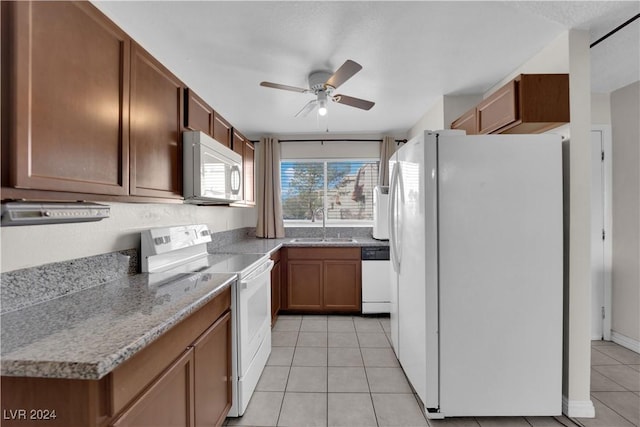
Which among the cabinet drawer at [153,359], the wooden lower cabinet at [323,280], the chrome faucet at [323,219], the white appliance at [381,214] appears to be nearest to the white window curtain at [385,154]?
the white appliance at [381,214]

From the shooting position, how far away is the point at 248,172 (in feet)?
10.1

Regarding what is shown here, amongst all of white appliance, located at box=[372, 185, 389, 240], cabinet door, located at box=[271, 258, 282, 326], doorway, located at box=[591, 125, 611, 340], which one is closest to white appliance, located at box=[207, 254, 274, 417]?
cabinet door, located at box=[271, 258, 282, 326]

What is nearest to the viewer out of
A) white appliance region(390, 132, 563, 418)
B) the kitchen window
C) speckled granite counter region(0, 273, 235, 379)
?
speckled granite counter region(0, 273, 235, 379)

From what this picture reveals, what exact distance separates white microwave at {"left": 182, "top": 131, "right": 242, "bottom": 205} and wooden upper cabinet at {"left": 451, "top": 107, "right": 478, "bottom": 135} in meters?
2.05

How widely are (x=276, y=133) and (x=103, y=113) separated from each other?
3.07 m

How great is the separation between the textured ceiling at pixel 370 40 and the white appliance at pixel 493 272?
0.70m

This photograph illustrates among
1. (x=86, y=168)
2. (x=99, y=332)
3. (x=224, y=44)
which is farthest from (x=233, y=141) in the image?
(x=99, y=332)

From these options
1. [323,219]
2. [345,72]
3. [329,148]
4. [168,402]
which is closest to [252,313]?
→ [168,402]

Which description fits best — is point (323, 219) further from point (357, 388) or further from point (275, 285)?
point (357, 388)

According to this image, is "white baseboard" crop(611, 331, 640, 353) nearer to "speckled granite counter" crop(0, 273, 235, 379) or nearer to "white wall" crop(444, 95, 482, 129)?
"white wall" crop(444, 95, 482, 129)

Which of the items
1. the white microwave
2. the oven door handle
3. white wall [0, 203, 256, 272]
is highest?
the white microwave

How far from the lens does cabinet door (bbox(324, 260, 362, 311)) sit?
3.47 meters

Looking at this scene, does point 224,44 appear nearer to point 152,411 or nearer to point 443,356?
point 152,411

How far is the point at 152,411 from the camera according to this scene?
3.23 feet
